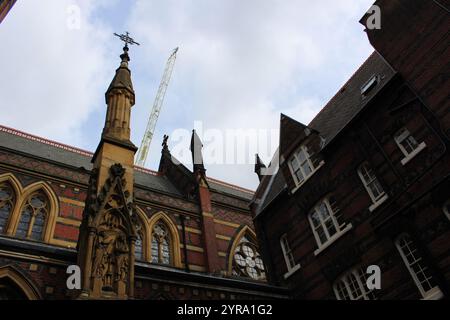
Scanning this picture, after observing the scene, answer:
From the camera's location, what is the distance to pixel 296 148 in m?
17.1

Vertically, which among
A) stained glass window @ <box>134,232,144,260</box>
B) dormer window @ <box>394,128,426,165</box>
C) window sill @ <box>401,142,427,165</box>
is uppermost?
stained glass window @ <box>134,232,144,260</box>

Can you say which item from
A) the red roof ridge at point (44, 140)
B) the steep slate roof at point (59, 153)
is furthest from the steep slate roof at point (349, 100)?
the red roof ridge at point (44, 140)

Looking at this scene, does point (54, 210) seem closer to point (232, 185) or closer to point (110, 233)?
point (110, 233)

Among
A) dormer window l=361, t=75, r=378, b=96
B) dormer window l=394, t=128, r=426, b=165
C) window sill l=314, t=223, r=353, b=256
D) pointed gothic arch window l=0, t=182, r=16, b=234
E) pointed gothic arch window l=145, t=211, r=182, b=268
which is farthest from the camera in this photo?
pointed gothic arch window l=145, t=211, r=182, b=268

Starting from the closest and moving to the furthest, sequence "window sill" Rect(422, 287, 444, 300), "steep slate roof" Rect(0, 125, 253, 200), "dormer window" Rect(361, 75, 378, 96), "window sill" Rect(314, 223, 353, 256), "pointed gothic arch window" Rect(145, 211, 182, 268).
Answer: "window sill" Rect(422, 287, 444, 300)
"window sill" Rect(314, 223, 353, 256)
"dormer window" Rect(361, 75, 378, 96)
"pointed gothic arch window" Rect(145, 211, 182, 268)
"steep slate roof" Rect(0, 125, 253, 200)

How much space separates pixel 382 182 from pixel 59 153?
19.5 meters

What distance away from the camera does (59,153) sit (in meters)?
24.0

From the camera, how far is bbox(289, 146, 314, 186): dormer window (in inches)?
632

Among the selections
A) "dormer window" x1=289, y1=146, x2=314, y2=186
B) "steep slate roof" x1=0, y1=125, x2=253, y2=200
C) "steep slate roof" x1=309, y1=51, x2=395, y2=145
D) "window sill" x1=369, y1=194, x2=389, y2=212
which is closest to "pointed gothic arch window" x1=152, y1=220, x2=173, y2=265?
"steep slate roof" x1=0, y1=125, x2=253, y2=200

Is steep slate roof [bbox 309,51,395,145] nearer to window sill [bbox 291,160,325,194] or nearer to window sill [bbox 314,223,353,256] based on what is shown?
window sill [bbox 291,160,325,194]

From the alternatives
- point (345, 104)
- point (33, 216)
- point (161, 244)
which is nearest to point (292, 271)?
point (345, 104)

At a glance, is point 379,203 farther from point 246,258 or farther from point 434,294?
point 246,258

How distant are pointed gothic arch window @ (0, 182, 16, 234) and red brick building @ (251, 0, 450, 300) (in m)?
12.0

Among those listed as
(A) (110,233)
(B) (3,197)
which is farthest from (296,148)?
(B) (3,197)
